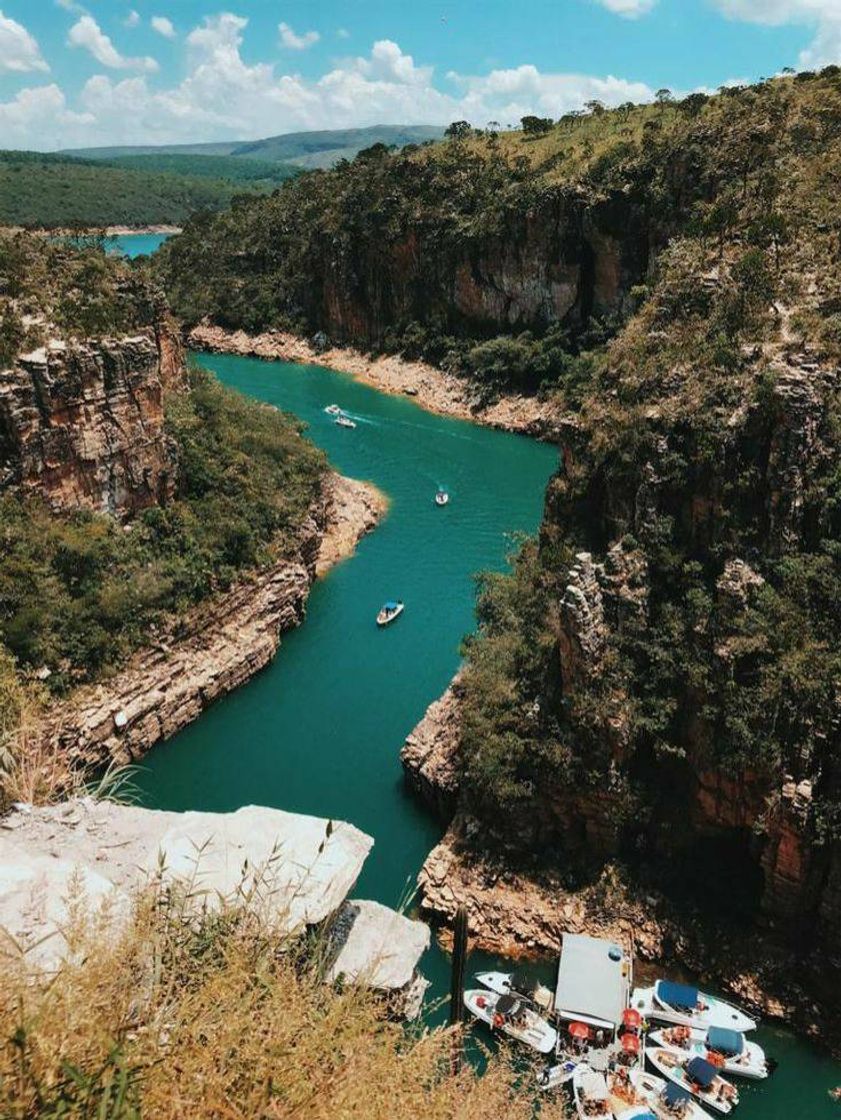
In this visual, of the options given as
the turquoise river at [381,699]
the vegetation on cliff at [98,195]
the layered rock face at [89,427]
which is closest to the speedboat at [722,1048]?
the turquoise river at [381,699]

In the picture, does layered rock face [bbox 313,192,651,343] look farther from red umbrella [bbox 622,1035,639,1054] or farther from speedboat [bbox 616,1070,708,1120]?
speedboat [bbox 616,1070,708,1120]

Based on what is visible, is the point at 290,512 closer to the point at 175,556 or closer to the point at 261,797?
the point at 175,556

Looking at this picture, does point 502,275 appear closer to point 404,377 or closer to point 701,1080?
point 404,377

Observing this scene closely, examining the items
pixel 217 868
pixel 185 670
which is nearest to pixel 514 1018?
pixel 217 868

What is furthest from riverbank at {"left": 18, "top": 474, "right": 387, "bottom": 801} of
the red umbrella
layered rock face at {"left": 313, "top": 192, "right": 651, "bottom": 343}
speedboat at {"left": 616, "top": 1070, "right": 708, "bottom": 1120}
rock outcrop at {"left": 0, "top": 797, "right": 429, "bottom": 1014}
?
layered rock face at {"left": 313, "top": 192, "right": 651, "bottom": 343}

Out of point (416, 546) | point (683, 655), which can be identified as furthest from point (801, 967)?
point (416, 546)

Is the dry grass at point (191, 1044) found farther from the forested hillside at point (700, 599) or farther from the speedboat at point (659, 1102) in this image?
the forested hillside at point (700, 599)
